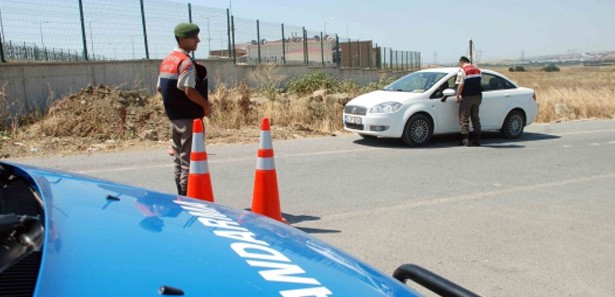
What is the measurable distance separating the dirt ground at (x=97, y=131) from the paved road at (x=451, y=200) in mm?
862

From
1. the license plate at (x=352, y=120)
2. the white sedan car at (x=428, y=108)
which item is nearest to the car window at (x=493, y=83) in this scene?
the white sedan car at (x=428, y=108)

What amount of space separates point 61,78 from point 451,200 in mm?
12143

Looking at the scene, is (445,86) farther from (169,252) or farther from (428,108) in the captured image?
(169,252)

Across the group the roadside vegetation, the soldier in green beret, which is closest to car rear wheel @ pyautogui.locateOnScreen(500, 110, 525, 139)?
the roadside vegetation

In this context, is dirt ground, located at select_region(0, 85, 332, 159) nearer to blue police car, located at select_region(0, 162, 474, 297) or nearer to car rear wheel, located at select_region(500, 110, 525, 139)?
car rear wheel, located at select_region(500, 110, 525, 139)

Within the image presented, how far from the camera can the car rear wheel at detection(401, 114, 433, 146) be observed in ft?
35.9

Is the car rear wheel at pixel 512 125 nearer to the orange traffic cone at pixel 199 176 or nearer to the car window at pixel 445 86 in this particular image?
the car window at pixel 445 86

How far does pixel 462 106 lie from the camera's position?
36.5ft

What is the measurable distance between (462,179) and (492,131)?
558 cm

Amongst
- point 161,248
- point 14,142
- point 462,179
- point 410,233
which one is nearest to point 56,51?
point 14,142

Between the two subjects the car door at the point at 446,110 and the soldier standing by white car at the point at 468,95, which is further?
the car door at the point at 446,110

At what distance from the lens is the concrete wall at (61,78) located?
13.8 meters

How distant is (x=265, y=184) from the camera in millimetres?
4965

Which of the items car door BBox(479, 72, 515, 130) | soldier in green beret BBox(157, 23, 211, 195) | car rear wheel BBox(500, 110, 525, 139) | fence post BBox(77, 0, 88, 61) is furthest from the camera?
fence post BBox(77, 0, 88, 61)
